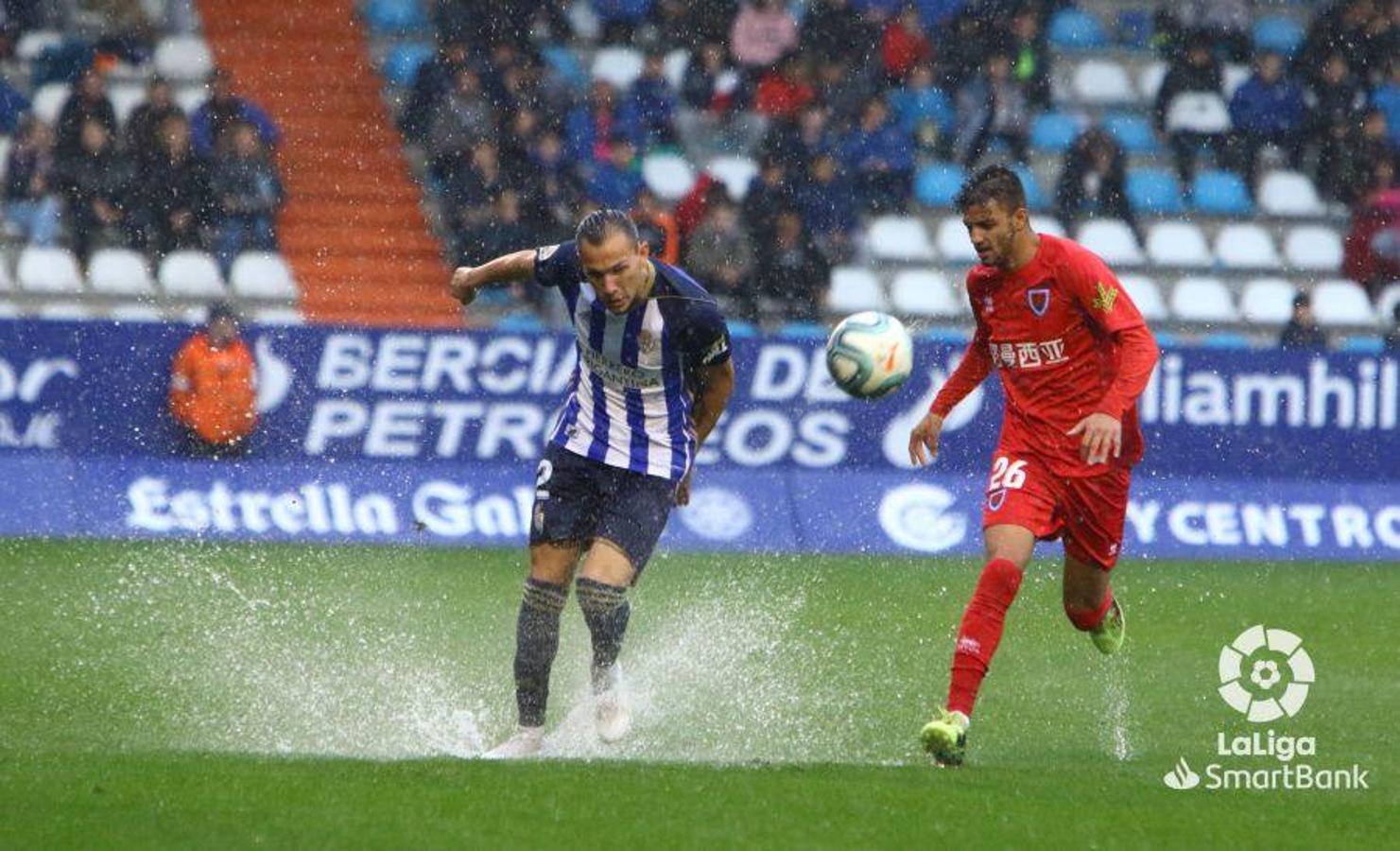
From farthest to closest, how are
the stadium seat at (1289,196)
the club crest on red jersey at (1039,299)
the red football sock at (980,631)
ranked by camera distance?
the stadium seat at (1289,196) < the club crest on red jersey at (1039,299) < the red football sock at (980,631)

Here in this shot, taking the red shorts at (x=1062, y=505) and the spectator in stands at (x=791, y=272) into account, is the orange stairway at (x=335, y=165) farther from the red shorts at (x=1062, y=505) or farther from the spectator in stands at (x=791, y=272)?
the red shorts at (x=1062, y=505)

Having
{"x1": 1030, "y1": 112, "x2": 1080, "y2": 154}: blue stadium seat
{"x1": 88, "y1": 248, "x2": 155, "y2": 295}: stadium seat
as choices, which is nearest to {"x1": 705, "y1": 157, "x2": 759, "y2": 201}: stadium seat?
{"x1": 1030, "y1": 112, "x2": 1080, "y2": 154}: blue stadium seat

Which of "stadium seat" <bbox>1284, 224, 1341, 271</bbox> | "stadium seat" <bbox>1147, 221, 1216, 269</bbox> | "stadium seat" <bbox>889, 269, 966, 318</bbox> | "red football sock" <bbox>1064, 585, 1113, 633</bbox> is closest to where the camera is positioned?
"red football sock" <bbox>1064, 585, 1113, 633</bbox>

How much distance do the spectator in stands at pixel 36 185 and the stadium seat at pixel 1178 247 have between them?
9266 mm

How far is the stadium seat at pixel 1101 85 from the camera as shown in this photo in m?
21.3

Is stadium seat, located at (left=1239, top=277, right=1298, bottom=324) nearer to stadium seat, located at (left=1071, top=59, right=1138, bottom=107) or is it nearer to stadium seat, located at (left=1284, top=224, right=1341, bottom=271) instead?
stadium seat, located at (left=1284, top=224, right=1341, bottom=271)

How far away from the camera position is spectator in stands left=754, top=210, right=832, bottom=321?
17750mm

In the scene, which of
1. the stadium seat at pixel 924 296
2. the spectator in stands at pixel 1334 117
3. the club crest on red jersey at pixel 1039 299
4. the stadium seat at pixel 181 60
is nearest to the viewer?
the club crest on red jersey at pixel 1039 299

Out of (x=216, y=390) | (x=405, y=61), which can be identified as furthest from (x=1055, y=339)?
(x=405, y=61)

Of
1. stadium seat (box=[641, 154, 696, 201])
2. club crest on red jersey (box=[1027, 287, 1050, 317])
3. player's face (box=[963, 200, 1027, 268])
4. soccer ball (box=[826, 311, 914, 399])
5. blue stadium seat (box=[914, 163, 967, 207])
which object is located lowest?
blue stadium seat (box=[914, 163, 967, 207])

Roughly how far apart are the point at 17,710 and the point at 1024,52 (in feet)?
44.3

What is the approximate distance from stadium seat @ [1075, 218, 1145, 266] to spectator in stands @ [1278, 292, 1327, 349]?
2.05 meters

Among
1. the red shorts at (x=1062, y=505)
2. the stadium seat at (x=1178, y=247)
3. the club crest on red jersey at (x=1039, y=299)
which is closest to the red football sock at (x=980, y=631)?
the red shorts at (x=1062, y=505)

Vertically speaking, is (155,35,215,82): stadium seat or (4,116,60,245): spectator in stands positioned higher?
(155,35,215,82): stadium seat
